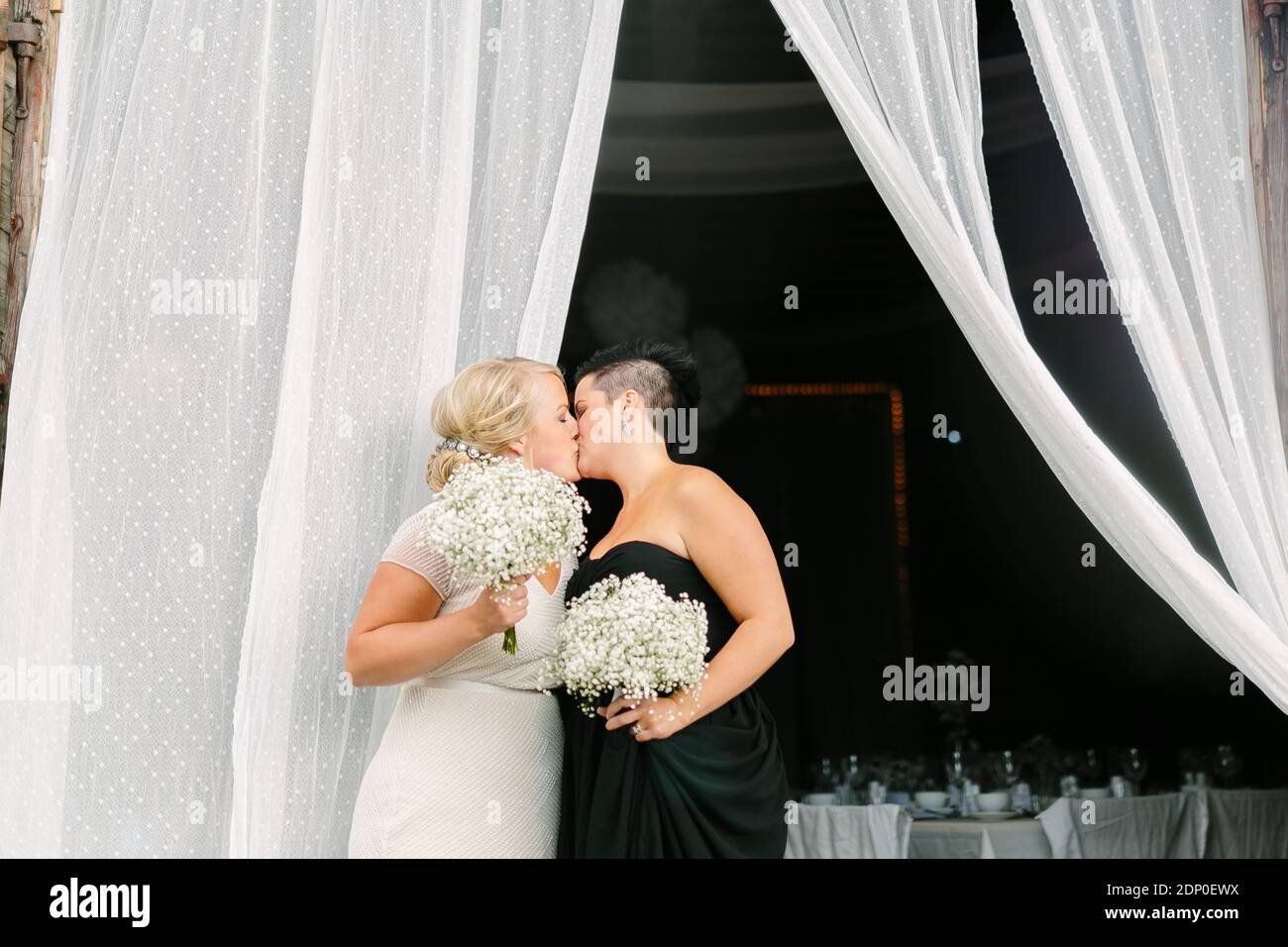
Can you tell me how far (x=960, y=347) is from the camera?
6.29 meters

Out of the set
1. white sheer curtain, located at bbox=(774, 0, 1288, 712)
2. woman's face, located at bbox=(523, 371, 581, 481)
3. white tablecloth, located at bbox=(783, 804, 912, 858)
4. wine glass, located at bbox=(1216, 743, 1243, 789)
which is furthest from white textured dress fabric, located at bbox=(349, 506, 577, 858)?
wine glass, located at bbox=(1216, 743, 1243, 789)

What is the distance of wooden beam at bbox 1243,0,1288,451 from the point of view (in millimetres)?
2969

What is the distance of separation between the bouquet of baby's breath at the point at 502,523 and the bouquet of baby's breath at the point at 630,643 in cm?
14

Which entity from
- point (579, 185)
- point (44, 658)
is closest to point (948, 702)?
point (579, 185)

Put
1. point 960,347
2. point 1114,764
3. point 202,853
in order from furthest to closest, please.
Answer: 1. point 960,347
2. point 1114,764
3. point 202,853

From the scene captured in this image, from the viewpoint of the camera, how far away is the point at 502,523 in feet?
7.38

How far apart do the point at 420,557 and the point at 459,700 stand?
1.05 feet

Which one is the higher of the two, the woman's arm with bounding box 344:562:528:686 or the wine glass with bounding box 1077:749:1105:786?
the woman's arm with bounding box 344:562:528:686

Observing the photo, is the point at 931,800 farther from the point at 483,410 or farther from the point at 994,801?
the point at 483,410

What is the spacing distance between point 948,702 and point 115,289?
4.69m

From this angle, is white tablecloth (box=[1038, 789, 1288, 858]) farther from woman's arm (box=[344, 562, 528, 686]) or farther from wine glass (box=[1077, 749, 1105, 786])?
woman's arm (box=[344, 562, 528, 686])

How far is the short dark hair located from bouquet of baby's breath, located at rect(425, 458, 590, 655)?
0.53 m

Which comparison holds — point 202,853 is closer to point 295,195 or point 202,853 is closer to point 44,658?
point 44,658

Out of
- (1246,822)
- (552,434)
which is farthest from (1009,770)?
(552,434)
